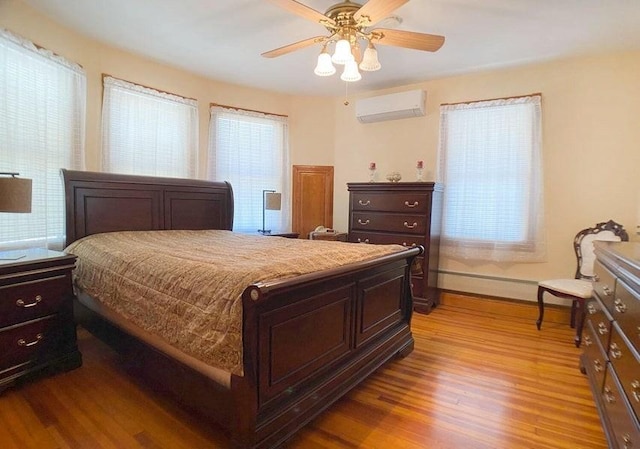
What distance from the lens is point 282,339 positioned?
165 cm

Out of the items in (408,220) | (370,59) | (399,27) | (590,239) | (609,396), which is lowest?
(609,396)

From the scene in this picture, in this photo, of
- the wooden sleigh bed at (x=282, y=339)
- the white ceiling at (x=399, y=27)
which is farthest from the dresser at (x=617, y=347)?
the white ceiling at (x=399, y=27)

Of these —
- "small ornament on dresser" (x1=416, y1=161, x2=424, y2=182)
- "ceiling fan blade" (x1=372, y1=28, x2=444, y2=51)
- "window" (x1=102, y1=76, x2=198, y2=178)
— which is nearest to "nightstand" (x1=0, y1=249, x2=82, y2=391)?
"window" (x1=102, y1=76, x2=198, y2=178)

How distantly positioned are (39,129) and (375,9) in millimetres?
2750

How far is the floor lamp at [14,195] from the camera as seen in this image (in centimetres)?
207

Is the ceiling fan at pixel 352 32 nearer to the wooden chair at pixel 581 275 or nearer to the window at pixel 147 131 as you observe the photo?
the window at pixel 147 131

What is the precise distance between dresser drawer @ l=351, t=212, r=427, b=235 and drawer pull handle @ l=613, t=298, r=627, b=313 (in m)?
2.13

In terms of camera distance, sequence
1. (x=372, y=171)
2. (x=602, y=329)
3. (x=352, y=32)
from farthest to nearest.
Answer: (x=372, y=171), (x=352, y=32), (x=602, y=329)

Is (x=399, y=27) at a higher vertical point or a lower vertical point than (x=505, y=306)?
higher

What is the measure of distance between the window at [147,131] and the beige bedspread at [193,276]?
1034 millimetres

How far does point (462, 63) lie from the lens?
11.9 ft

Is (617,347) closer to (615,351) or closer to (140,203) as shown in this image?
(615,351)

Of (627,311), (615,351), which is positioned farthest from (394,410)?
(627,311)

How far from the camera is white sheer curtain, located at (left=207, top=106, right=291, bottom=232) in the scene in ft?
14.4
